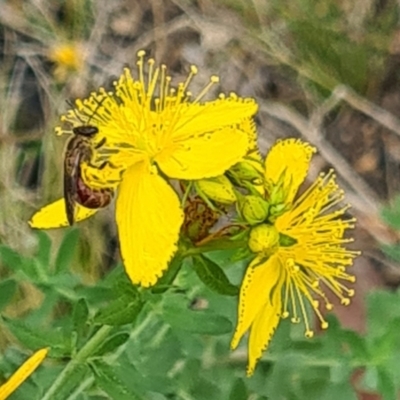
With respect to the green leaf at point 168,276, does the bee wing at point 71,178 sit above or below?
above

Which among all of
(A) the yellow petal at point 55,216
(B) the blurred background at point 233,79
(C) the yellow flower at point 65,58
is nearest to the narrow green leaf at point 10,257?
(A) the yellow petal at point 55,216

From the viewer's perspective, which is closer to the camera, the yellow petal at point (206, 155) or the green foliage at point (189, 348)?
the yellow petal at point (206, 155)

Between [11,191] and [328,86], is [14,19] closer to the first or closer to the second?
[11,191]

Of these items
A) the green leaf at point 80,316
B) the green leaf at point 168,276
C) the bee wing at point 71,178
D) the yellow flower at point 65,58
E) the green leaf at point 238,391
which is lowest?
the green leaf at point 238,391

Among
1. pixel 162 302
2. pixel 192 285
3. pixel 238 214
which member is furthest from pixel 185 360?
pixel 238 214

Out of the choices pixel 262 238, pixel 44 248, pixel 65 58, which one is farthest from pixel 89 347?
pixel 65 58

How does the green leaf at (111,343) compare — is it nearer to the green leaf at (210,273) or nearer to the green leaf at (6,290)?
the green leaf at (210,273)

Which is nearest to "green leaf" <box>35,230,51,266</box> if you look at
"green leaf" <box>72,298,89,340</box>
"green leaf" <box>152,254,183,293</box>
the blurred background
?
"green leaf" <box>72,298,89,340</box>
